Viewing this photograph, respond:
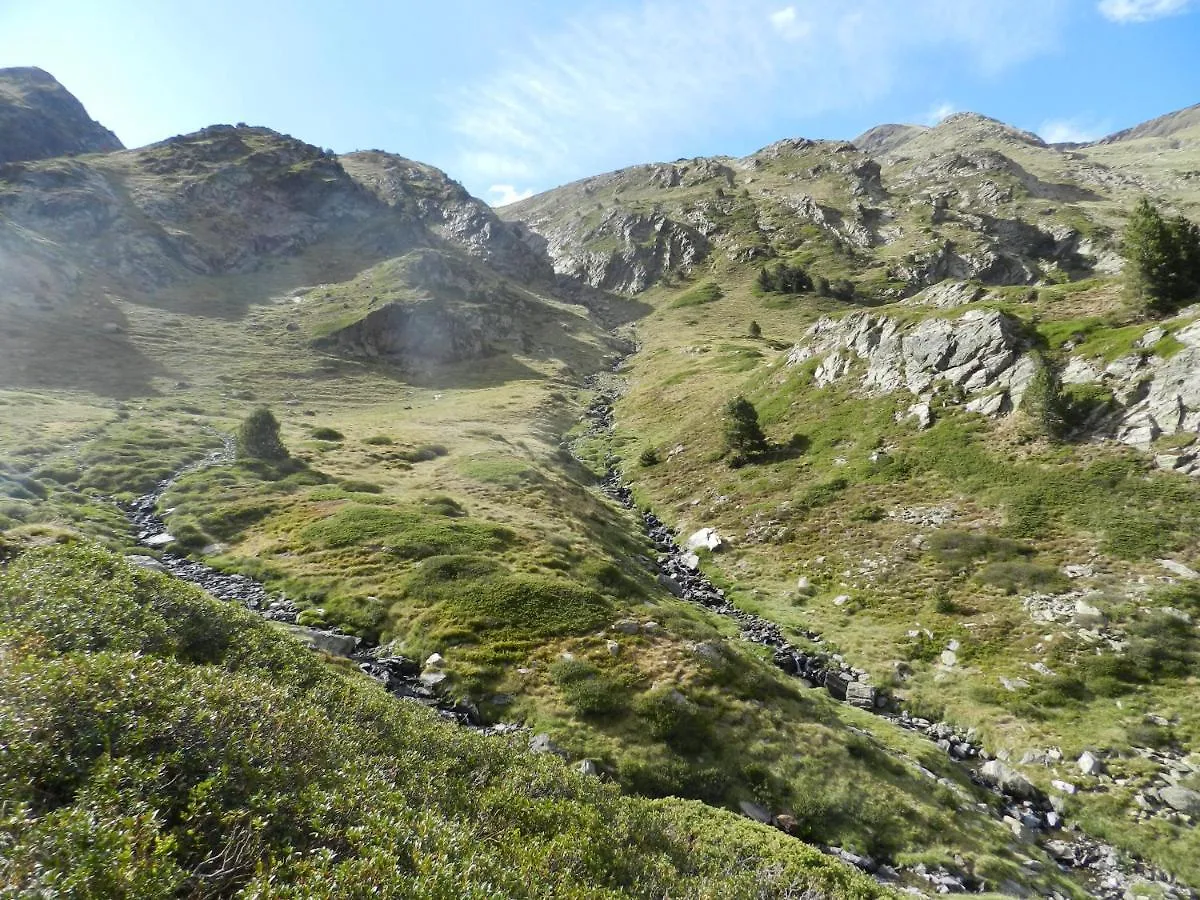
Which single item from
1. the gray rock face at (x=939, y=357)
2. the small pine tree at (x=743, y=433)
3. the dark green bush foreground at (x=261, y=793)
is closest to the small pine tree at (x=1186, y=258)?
the gray rock face at (x=939, y=357)

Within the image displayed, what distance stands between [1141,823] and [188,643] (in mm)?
29177

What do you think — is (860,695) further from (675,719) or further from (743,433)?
(743,433)

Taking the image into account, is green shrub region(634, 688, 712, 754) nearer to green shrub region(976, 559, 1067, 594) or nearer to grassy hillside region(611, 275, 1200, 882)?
grassy hillside region(611, 275, 1200, 882)

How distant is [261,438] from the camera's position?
169ft

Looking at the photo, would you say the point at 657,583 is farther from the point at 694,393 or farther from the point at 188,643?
the point at 694,393

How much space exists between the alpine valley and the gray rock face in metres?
0.37

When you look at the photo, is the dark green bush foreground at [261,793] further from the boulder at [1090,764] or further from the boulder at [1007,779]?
the boulder at [1090,764]

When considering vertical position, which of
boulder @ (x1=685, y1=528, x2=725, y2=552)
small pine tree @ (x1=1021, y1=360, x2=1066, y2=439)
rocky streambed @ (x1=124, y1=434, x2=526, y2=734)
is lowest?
rocky streambed @ (x1=124, y1=434, x2=526, y2=734)

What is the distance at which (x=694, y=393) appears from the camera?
82688 millimetres

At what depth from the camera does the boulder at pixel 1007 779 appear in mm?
20188

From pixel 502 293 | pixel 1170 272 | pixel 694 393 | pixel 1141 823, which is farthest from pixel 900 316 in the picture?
pixel 502 293

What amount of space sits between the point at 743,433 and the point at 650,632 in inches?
1264

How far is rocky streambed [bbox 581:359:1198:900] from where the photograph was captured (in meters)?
16.1

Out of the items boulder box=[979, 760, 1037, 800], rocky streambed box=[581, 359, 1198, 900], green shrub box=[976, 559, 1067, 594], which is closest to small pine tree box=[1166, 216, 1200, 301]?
green shrub box=[976, 559, 1067, 594]
